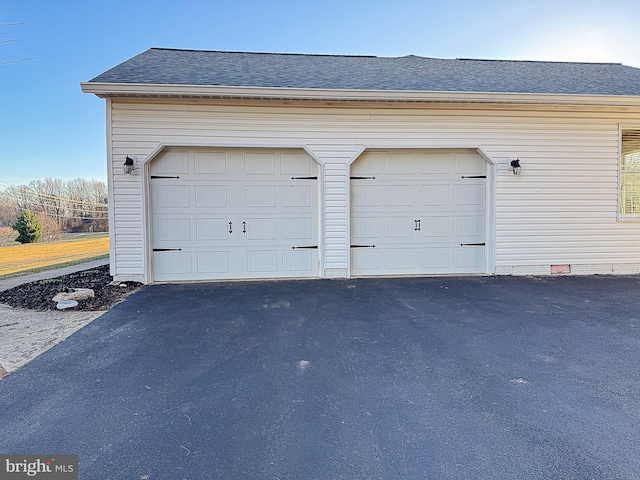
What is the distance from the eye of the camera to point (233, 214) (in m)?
5.89

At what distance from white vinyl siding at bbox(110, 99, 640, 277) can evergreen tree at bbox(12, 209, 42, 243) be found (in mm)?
16637

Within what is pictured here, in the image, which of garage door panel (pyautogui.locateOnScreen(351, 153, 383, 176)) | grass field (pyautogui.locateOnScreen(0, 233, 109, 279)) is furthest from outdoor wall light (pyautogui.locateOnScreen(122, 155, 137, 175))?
grass field (pyautogui.locateOnScreen(0, 233, 109, 279))

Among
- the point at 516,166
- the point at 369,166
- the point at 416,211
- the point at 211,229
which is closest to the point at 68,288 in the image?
the point at 211,229

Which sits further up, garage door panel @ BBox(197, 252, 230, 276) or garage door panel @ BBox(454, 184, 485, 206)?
garage door panel @ BBox(454, 184, 485, 206)

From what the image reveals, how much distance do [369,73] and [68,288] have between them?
6.61 meters

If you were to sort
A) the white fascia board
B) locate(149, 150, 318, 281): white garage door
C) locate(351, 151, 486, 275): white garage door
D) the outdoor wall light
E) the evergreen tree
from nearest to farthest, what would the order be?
the white fascia board → the outdoor wall light → locate(149, 150, 318, 281): white garage door → locate(351, 151, 486, 275): white garage door → the evergreen tree

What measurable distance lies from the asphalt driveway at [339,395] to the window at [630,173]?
3.55 metres

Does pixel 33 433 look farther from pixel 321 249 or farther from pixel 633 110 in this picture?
pixel 633 110

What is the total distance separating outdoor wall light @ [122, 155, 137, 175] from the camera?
538cm

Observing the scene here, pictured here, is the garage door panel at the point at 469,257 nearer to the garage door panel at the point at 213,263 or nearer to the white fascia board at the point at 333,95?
the white fascia board at the point at 333,95

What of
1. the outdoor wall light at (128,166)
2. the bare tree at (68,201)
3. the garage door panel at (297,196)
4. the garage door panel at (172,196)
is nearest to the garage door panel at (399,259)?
the garage door panel at (297,196)

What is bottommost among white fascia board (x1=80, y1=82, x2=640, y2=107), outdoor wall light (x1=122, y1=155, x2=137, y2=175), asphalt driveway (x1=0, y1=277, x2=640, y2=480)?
asphalt driveway (x1=0, y1=277, x2=640, y2=480)

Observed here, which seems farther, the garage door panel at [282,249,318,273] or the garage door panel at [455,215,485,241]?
the garage door panel at [455,215,485,241]

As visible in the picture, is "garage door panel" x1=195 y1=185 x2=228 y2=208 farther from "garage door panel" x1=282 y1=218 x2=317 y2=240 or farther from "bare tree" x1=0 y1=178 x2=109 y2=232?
"bare tree" x1=0 y1=178 x2=109 y2=232
